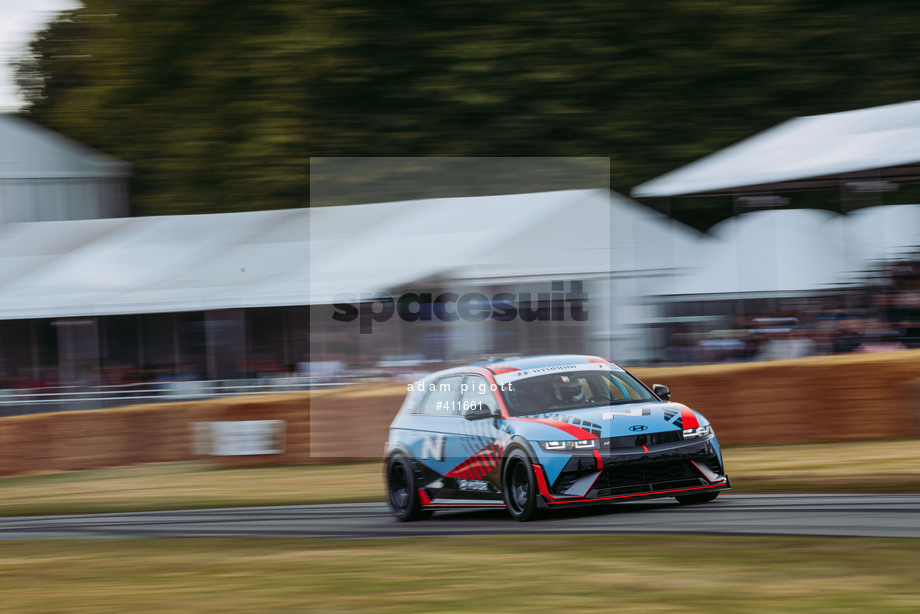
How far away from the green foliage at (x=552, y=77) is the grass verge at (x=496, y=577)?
19202 millimetres

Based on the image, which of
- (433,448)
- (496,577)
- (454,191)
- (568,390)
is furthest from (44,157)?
(496,577)

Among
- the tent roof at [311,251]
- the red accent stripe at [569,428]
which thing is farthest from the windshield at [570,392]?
the tent roof at [311,251]

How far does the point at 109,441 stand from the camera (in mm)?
19828

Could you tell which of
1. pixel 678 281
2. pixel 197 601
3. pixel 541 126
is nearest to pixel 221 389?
pixel 678 281

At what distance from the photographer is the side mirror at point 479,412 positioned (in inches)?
402

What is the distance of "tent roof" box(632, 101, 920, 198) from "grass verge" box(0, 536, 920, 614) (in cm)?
1248

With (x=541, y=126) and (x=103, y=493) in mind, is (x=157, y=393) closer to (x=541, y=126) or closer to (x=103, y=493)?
(x=103, y=493)

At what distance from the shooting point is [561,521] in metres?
9.59

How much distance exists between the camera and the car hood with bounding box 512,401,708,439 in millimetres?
9430

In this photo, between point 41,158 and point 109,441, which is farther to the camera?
point 41,158

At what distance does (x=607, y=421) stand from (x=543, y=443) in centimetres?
51

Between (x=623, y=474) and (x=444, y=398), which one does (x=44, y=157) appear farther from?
(x=623, y=474)

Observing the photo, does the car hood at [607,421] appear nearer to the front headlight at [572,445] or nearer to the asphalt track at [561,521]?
the front headlight at [572,445]

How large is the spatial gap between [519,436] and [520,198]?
12766 millimetres
